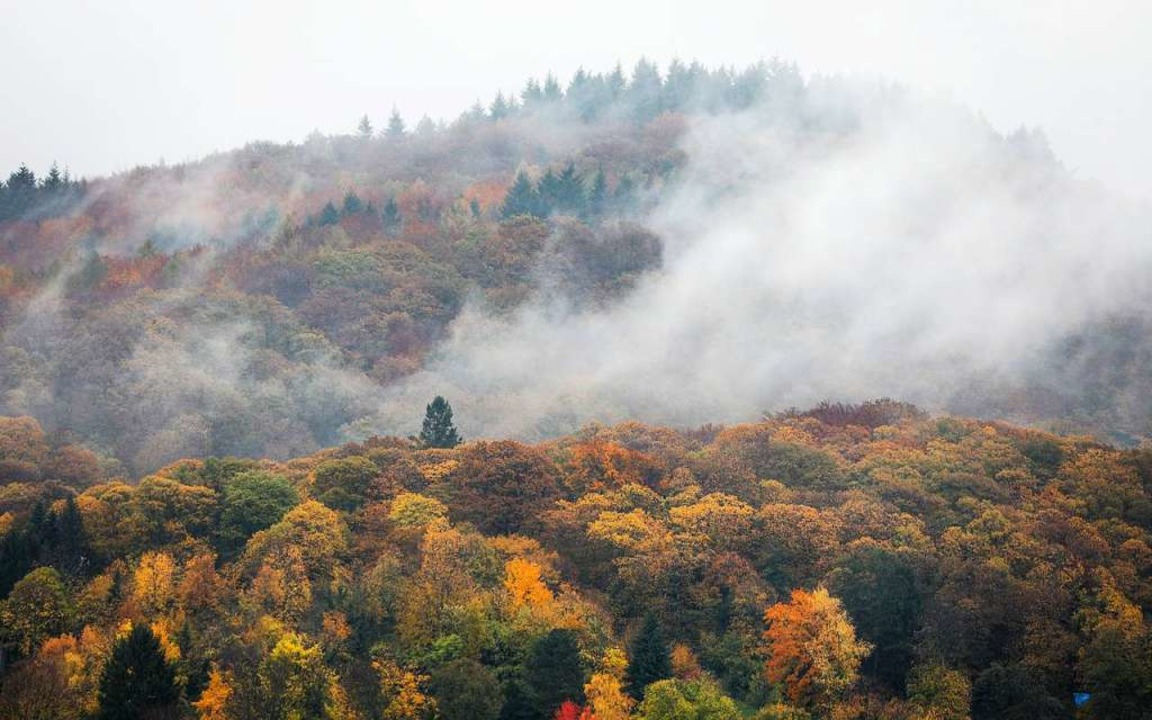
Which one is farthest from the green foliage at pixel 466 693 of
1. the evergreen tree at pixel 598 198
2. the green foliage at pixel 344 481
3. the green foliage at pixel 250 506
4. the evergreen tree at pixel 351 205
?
the evergreen tree at pixel 351 205

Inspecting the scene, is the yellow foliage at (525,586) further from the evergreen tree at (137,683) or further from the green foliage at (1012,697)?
the green foliage at (1012,697)

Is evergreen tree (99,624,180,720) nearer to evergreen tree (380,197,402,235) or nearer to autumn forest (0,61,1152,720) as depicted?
autumn forest (0,61,1152,720)

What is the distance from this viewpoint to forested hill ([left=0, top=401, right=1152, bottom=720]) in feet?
172

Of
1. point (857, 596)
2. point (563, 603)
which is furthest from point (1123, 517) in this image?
point (563, 603)

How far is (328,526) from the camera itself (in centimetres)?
6744

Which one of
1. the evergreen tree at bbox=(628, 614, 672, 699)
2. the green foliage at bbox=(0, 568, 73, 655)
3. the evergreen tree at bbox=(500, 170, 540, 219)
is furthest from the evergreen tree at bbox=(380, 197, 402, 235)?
the evergreen tree at bbox=(628, 614, 672, 699)

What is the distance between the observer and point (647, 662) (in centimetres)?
5588

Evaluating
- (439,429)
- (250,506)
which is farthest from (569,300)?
(250,506)

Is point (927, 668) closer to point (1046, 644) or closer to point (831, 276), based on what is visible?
point (1046, 644)

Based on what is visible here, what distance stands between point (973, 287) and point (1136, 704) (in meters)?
107

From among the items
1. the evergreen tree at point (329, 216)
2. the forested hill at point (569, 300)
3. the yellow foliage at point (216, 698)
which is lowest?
the forested hill at point (569, 300)

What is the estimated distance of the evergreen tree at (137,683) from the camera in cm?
4812

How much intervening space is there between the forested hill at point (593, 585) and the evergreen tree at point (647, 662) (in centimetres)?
13

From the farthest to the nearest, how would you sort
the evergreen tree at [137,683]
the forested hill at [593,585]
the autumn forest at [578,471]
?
the autumn forest at [578,471] < the forested hill at [593,585] < the evergreen tree at [137,683]
